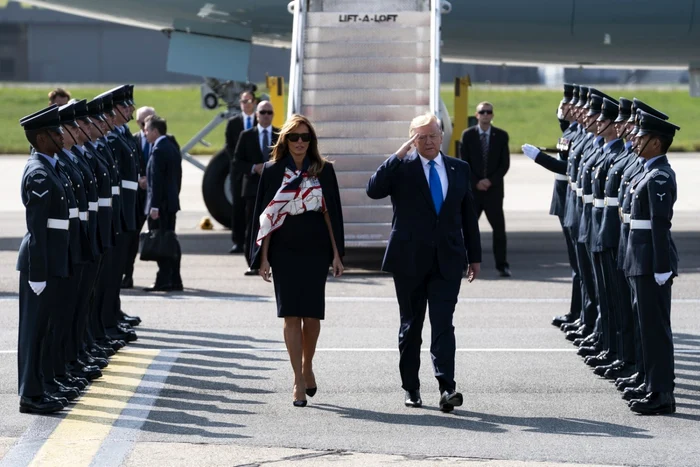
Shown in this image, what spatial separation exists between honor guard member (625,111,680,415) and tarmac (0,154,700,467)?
20 cm

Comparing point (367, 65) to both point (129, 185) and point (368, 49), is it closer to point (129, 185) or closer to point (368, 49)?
point (368, 49)

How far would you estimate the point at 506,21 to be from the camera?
17.2 meters

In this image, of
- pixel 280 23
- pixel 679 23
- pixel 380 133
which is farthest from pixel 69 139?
pixel 679 23

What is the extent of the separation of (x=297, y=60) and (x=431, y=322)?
7882mm

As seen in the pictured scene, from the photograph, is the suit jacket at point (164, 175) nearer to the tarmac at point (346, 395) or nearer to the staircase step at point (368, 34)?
the tarmac at point (346, 395)

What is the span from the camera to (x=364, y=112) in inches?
595

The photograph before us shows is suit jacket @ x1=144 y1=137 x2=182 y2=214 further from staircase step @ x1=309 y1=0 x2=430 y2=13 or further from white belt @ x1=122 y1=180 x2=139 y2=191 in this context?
staircase step @ x1=309 y1=0 x2=430 y2=13

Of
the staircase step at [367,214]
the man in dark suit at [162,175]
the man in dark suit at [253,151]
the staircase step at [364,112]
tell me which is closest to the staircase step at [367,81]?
the staircase step at [364,112]

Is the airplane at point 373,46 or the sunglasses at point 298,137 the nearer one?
the sunglasses at point 298,137

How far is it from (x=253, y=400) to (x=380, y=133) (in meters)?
7.29

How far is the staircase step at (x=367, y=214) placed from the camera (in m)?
14.4

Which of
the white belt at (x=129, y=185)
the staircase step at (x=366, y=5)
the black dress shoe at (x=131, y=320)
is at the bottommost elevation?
the black dress shoe at (x=131, y=320)

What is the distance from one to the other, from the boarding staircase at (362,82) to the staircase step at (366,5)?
1 cm

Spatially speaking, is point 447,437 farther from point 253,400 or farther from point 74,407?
point 74,407
